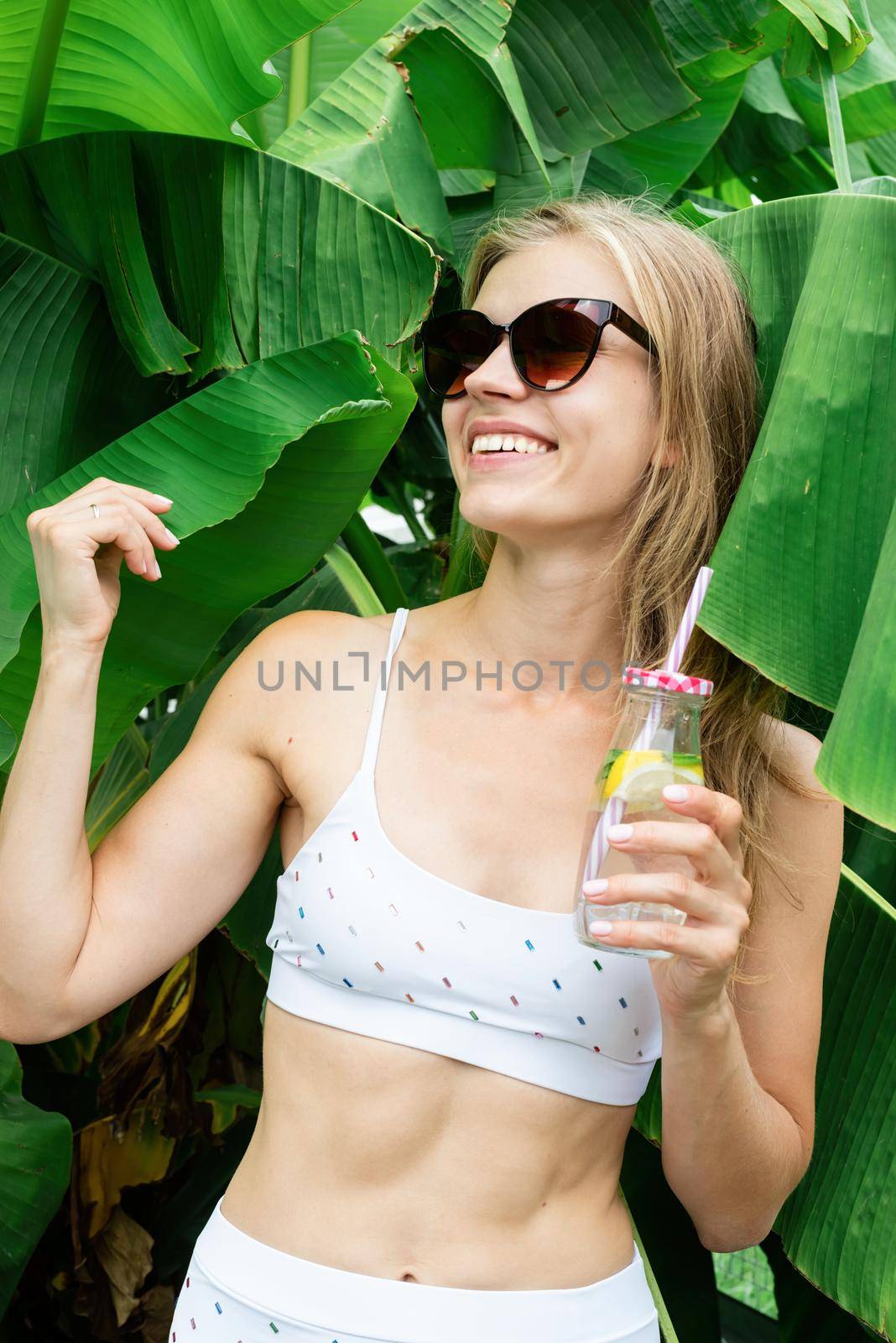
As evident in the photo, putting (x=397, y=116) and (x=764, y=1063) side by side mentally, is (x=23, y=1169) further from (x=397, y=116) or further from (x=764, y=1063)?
(x=397, y=116)

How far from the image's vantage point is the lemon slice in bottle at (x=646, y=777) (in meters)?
0.93

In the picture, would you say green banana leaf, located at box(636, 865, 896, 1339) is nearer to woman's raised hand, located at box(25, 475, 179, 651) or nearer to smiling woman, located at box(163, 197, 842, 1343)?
smiling woman, located at box(163, 197, 842, 1343)

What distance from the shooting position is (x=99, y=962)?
1150 millimetres

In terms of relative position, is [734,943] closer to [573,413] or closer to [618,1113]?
[618,1113]

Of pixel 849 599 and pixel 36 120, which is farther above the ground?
pixel 36 120

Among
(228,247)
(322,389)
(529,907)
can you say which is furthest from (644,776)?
(228,247)

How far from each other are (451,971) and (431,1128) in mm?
154

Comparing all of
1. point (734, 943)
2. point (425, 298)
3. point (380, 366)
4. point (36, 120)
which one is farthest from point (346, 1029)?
point (36, 120)

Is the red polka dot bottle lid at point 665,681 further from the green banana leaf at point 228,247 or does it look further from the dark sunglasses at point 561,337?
the green banana leaf at point 228,247

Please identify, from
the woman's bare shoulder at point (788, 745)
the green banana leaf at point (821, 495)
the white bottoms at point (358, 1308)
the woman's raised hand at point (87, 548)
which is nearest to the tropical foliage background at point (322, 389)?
the green banana leaf at point (821, 495)

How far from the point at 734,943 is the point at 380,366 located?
836 mm

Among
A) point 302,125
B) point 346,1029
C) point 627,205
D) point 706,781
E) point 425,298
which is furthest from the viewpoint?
point 302,125

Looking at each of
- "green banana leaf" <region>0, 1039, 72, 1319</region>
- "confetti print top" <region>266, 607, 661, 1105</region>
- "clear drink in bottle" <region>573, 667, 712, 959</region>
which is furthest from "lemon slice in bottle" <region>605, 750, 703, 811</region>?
"green banana leaf" <region>0, 1039, 72, 1319</region>

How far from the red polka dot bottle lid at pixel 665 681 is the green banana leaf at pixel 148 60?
0.86 metres
